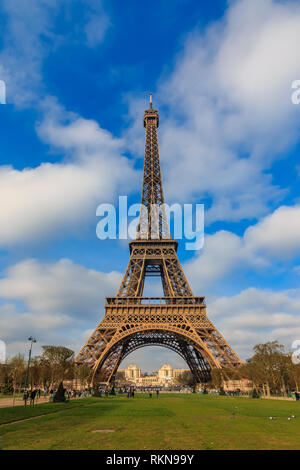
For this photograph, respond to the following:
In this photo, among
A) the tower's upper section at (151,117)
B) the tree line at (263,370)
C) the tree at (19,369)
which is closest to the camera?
the tree line at (263,370)

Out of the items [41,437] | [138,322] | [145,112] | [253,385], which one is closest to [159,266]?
[138,322]

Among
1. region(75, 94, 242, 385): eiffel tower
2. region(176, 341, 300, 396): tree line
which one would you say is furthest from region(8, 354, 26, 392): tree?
region(176, 341, 300, 396): tree line

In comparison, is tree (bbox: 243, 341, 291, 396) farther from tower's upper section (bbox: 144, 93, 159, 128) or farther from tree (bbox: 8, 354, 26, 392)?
tower's upper section (bbox: 144, 93, 159, 128)

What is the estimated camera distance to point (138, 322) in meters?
57.9

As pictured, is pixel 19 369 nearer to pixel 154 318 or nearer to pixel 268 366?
pixel 154 318

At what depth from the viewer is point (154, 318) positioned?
2307 inches

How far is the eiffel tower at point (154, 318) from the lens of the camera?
2124 inches

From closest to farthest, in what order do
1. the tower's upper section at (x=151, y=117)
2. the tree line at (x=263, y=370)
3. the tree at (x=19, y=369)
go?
the tree line at (x=263, y=370)
the tree at (x=19, y=369)
the tower's upper section at (x=151, y=117)

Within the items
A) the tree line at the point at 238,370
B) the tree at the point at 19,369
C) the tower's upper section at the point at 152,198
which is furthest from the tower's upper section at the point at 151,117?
the tree at the point at 19,369

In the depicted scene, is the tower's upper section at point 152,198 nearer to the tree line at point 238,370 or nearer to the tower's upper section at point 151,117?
the tower's upper section at point 151,117

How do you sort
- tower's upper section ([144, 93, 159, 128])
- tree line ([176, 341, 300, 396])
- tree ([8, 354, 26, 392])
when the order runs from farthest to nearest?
tower's upper section ([144, 93, 159, 128])
tree ([8, 354, 26, 392])
tree line ([176, 341, 300, 396])

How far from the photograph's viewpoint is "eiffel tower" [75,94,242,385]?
53938 millimetres
